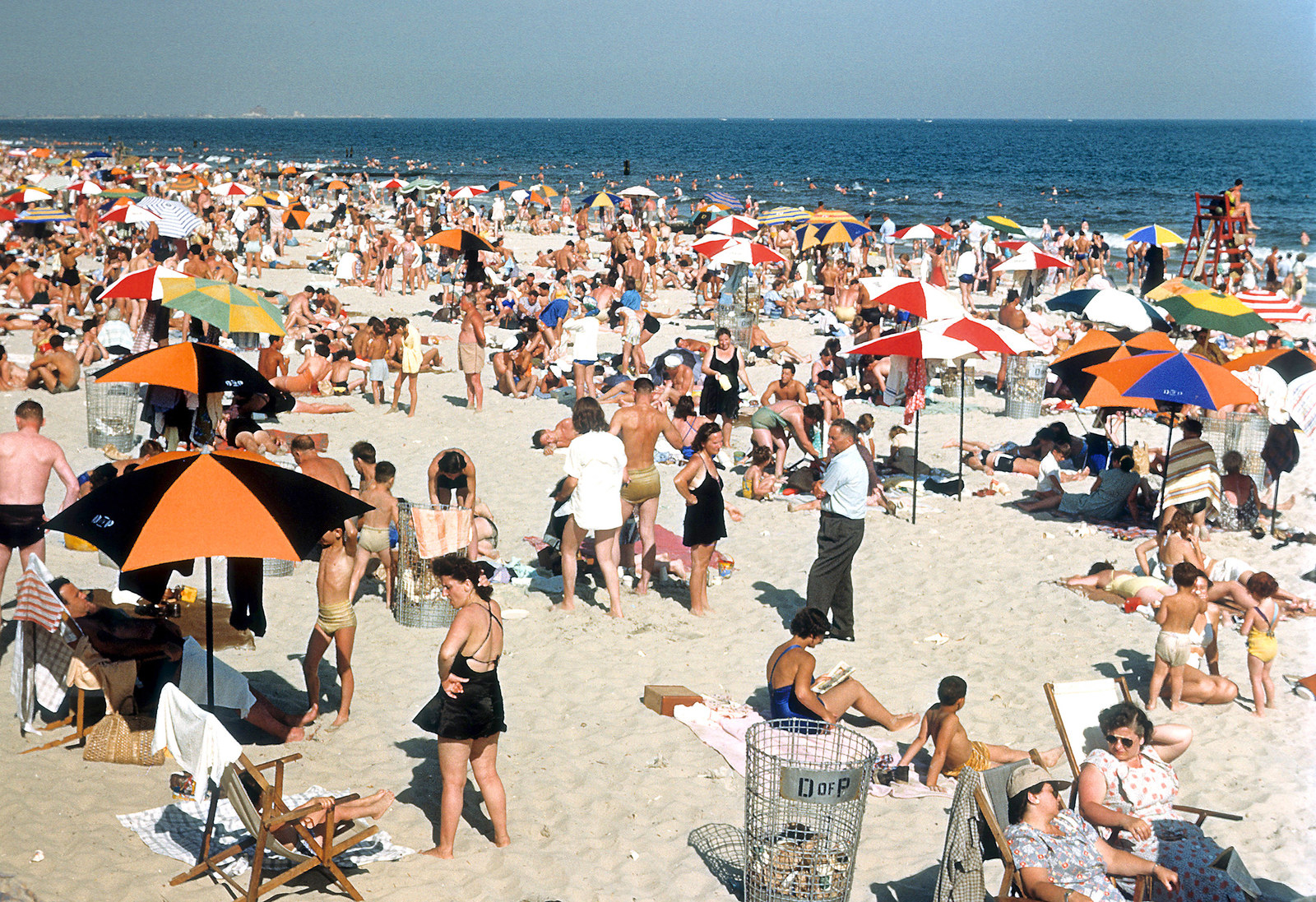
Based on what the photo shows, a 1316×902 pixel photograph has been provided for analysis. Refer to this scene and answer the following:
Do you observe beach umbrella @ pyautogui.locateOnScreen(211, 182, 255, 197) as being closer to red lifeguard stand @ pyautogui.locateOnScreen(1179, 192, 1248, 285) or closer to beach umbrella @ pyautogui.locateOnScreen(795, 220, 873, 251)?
beach umbrella @ pyautogui.locateOnScreen(795, 220, 873, 251)

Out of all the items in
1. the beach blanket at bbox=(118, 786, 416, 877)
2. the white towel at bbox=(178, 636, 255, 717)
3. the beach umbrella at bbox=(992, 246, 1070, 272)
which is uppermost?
the beach umbrella at bbox=(992, 246, 1070, 272)

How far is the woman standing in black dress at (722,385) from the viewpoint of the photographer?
38.1 feet

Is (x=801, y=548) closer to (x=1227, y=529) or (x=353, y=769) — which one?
(x=1227, y=529)

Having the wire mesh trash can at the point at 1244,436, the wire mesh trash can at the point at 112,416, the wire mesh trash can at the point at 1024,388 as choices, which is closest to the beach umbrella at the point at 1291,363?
the wire mesh trash can at the point at 1244,436

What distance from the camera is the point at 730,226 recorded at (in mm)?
19578

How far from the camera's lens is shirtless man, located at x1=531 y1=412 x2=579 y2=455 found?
11602 mm

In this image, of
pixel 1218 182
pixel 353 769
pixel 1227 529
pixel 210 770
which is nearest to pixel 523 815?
pixel 353 769

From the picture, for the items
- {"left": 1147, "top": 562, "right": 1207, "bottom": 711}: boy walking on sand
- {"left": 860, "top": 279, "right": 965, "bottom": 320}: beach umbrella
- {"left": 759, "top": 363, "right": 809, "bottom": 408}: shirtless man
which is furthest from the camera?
{"left": 759, "top": 363, "right": 809, "bottom": 408}: shirtless man

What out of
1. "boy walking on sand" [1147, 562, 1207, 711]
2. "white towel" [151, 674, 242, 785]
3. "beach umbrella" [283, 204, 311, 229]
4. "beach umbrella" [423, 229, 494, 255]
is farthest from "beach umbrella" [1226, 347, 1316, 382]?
"beach umbrella" [283, 204, 311, 229]

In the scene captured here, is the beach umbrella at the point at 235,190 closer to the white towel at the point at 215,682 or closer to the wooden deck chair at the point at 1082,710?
the white towel at the point at 215,682

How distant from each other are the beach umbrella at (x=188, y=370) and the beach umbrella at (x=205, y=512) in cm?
240

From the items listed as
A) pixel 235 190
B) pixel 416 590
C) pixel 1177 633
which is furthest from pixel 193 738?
pixel 235 190

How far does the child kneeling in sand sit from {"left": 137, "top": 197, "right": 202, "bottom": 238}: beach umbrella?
13.6 m

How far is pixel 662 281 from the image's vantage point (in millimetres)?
23469
